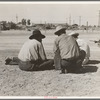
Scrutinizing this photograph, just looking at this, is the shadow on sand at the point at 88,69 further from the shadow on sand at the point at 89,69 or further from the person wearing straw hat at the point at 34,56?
the person wearing straw hat at the point at 34,56

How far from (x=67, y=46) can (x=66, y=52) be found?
9 centimetres

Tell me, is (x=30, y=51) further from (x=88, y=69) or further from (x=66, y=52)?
(x=88, y=69)

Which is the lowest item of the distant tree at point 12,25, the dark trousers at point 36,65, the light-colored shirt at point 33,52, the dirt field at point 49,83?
the dirt field at point 49,83

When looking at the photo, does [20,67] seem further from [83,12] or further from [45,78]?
[83,12]

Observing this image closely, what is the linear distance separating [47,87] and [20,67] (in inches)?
24.7

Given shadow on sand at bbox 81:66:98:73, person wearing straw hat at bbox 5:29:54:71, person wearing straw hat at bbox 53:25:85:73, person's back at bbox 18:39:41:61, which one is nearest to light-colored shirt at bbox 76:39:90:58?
shadow on sand at bbox 81:66:98:73

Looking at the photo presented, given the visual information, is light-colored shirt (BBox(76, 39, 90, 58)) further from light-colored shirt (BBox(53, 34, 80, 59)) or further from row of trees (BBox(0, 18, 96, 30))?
light-colored shirt (BBox(53, 34, 80, 59))

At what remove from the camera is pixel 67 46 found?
5141mm

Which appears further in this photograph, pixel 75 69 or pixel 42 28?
pixel 42 28

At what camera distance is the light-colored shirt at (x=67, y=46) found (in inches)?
202

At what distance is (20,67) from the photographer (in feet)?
17.8

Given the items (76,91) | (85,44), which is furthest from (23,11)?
(76,91)

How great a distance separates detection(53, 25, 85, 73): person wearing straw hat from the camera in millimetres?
5133

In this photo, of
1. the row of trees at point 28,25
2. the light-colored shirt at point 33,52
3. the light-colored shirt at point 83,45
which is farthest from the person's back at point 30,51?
the light-colored shirt at point 83,45
